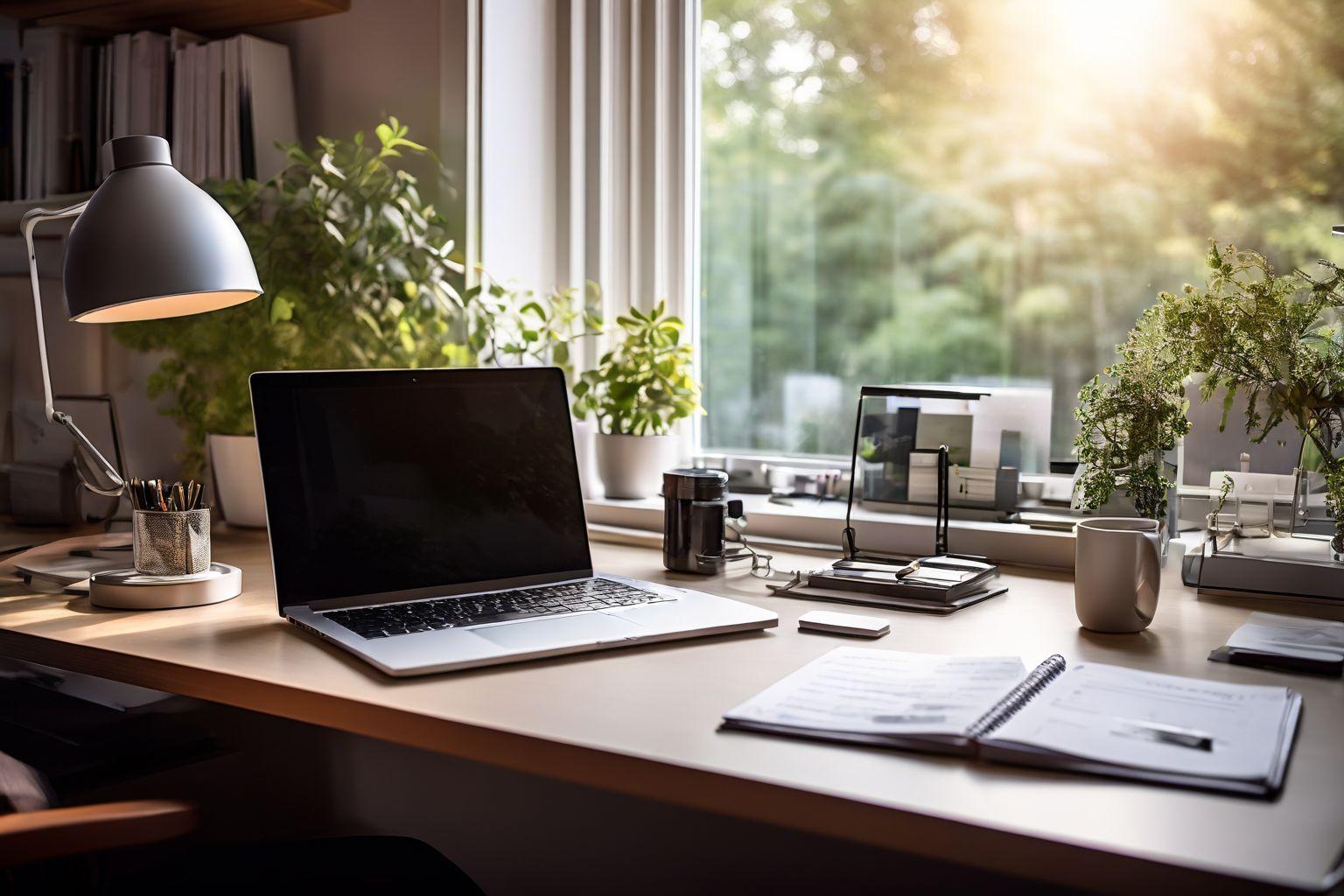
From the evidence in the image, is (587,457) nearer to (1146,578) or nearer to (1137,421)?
(1137,421)

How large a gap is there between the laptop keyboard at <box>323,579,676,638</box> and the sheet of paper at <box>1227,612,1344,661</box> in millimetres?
591

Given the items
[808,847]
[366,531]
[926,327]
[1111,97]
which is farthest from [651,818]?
[1111,97]

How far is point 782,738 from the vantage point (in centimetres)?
86

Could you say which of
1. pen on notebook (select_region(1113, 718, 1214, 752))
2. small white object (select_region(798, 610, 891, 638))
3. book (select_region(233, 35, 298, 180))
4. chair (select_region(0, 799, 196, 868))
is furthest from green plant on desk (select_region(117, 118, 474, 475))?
pen on notebook (select_region(1113, 718, 1214, 752))

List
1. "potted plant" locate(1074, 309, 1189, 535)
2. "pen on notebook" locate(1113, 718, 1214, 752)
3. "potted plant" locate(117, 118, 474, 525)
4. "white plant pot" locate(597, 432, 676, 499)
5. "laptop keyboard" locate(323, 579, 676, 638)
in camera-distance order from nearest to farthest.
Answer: "pen on notebook" locate(1113, 718, 1214, 752), "laptop keyboard" locate(323, 579, 676, 638), "potted plant" locate(1074, 309, 1189, 535), "potted plant" locate(117, 118, 474, 525), "white plant pot" locate(597, 432, 676, 499)

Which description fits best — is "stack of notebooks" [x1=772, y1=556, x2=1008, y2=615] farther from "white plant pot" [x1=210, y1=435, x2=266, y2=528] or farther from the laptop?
"white plant pot" [x1=210, y1=435, x2=266, y2=528]

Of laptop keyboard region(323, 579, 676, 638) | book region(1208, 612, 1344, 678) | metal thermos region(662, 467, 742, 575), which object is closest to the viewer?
book region(1208, 612, 1344, 678)

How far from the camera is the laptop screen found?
1.27 m

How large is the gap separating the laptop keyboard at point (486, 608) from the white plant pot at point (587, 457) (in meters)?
0.61

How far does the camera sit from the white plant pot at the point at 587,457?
196cm

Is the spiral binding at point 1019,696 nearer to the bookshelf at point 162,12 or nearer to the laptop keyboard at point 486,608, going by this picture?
the laptop keyboard at point 486,608

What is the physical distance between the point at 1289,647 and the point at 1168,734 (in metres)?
0.33

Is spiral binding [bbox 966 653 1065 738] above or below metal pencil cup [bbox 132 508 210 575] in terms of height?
below

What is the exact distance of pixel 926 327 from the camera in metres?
1.87
